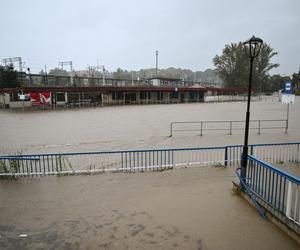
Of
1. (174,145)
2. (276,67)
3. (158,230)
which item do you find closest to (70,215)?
(158,230)

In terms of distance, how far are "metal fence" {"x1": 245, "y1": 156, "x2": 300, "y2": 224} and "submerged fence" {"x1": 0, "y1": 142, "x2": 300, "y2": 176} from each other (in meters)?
3.15

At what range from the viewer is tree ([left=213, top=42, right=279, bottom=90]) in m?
88.6

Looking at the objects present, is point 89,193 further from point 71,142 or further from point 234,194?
point 71,142

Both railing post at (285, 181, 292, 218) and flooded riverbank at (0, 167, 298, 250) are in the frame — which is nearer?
flooded riverbank at (0, 167, 298, 250)

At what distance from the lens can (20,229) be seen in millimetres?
4789

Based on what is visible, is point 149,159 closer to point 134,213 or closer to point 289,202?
point 134,213

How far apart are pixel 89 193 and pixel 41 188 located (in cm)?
152

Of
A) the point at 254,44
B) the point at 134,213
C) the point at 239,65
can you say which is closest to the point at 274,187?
the point at 134,213

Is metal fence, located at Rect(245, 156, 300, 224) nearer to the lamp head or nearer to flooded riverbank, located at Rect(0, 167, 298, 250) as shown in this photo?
flooded riverbank, located at Rect(0, 167, 298, 250)

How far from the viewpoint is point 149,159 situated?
930 cm

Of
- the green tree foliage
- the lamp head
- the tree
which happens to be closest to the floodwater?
the lamp head

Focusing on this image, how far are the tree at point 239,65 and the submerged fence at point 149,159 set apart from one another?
83.8m

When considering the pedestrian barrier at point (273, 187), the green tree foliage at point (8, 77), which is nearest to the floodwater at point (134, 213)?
the pedestrian barrier at point (273, 187)

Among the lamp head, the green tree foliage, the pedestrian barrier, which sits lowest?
the pedestrian barrier
